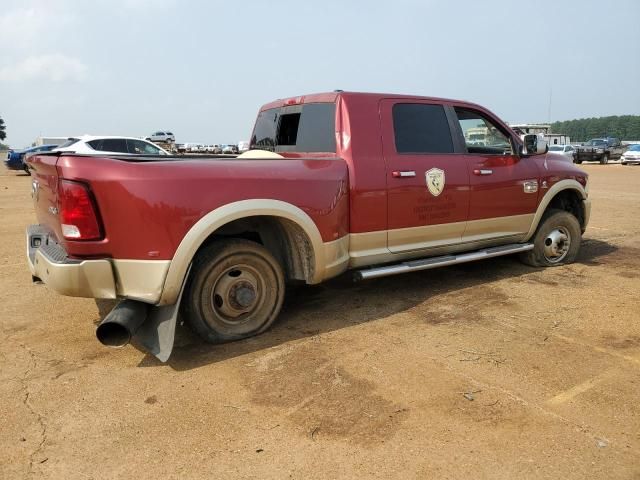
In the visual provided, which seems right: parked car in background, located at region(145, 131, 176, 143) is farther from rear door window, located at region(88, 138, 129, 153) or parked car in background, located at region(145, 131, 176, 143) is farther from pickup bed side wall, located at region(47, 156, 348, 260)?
pickup bed side wall, located at region(47, 156, 348, 260)

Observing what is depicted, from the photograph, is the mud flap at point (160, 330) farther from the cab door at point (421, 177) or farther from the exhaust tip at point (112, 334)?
the cab door at point (421, 177)

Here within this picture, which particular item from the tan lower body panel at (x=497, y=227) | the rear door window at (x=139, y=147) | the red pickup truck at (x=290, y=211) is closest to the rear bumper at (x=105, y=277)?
the red pickup truck at (x=290, y=211)

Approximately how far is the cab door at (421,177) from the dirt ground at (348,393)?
2.09ft

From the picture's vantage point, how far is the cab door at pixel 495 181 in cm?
489

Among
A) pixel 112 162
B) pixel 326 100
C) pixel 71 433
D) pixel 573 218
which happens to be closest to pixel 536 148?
pixel 573 218

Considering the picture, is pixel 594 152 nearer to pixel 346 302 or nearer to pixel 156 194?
pixel 346 302

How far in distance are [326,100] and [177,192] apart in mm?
1770

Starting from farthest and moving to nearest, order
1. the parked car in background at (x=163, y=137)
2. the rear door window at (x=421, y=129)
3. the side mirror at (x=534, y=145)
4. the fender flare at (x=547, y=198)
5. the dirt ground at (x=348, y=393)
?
the parked car in background at (x=163, y=137), the fender flare at (x=547, y=198), the side mirror at (x=534, y=145), the rear door window at (x=421, y=129), the dirt ground at (x=348, y=393)

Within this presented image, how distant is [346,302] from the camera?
4.66 m

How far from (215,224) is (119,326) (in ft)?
2.85

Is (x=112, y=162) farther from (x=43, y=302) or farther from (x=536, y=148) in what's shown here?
(x=536, y=148)

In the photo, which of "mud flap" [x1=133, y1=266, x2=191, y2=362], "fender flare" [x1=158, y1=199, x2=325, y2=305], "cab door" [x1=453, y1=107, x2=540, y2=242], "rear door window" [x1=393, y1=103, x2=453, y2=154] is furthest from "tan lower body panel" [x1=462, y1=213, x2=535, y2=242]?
"mud flap" [x1=133, y1=266, x2=191, y2=362]

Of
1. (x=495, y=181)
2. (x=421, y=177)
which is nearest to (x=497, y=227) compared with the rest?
(x=495, y=181)

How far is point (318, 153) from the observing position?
172 inches
